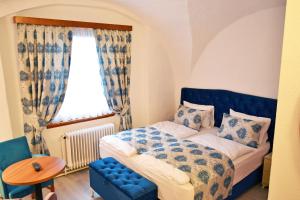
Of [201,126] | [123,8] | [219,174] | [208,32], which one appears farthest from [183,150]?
[123,8]

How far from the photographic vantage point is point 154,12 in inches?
135

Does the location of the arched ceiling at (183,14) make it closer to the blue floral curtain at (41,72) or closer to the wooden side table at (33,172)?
the blue floral curtain at (41,72)

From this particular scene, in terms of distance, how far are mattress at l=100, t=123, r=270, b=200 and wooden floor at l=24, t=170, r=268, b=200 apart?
289mm

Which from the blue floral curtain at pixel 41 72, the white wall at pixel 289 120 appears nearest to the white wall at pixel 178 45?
the blue floral curtain at pixel 41 72

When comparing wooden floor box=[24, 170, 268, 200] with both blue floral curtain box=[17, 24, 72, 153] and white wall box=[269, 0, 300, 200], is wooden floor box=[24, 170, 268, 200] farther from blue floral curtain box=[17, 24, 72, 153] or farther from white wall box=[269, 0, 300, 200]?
white wall box=[269, 0, 300, 200]

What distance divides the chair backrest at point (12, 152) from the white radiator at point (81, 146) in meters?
0.69

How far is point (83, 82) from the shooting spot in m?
3.55

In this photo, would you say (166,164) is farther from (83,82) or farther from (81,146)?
(83,82)

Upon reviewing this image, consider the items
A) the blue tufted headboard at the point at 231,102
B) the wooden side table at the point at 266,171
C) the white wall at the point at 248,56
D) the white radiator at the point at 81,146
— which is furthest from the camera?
the white radiator at the point at 81,146

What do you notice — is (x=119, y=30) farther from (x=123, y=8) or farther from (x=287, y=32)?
(x=287, y=32)

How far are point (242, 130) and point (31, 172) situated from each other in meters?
2.62

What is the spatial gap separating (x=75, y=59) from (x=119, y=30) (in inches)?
34.4

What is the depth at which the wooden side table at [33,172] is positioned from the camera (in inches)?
81.3

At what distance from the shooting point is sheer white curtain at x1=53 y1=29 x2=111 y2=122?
3418 mm
